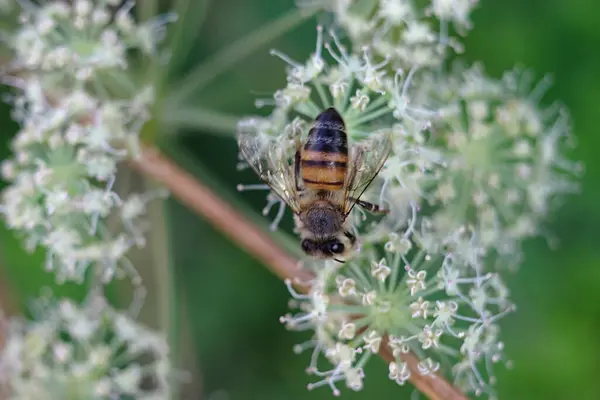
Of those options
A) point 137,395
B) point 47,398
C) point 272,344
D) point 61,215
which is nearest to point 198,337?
point 272,344

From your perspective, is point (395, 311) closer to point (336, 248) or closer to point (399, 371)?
point (399, 371)

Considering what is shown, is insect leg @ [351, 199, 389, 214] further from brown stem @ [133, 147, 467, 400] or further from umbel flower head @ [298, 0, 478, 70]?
umbel flower head @ [298, 0, 478, 70]

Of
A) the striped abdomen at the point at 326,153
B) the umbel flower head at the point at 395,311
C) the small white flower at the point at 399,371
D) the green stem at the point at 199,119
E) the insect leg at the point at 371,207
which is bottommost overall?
the small white flower at the point at 399,371

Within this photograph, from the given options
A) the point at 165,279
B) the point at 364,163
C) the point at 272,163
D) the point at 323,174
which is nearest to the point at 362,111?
the point at 364,163

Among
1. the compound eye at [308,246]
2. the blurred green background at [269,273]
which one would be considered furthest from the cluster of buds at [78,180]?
the compound eye at [308,246]

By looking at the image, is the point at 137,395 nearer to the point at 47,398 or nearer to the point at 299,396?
the point at 47,398

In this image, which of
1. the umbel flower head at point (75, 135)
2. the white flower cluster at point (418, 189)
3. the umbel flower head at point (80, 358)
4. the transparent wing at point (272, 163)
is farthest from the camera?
the umbel flower head at point (80, 358)

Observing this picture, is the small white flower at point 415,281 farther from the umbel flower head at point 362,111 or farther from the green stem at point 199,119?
the green stem at point 199,119
